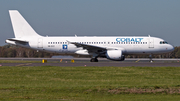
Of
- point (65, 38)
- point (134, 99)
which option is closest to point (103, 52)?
point (65, 38)

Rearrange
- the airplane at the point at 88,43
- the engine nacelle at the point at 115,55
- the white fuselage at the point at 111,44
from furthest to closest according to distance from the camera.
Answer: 1. the white fuselage at the point at 111,44
2. the airplane at the point at 88,43
3. the engine nacelle at the point at 115,55

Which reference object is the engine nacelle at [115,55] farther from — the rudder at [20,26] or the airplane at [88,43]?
the rudder at [20,26]

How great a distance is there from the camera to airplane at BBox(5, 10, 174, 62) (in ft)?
120

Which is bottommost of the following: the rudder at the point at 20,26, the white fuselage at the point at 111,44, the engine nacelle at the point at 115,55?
the engine nacelle at the point at 115,55

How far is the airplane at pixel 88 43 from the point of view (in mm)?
36438

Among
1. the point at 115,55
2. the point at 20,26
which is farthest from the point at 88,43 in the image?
the point at 20,26

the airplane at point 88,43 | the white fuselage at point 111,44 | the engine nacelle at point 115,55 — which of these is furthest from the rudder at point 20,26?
the engine nacelle at point 115,55

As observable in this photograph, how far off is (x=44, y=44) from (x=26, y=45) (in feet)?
9.17

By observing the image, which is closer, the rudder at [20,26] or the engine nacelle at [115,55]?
the engine nacelle at [115,55]

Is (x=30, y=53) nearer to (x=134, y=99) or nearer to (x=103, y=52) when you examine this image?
(x=103, y=52)

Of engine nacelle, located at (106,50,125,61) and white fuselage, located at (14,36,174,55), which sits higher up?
white fuselage, located at (14,36,174,55)

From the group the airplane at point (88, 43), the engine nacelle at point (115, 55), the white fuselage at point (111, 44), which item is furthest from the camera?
the white fuselage at point (111, 44)

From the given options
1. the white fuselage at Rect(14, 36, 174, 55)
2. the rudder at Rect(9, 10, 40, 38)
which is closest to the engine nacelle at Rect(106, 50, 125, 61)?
the white fuselage at Rect(14, 36, 174, 55)

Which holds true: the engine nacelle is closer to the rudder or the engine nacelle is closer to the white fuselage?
the white fuselage
